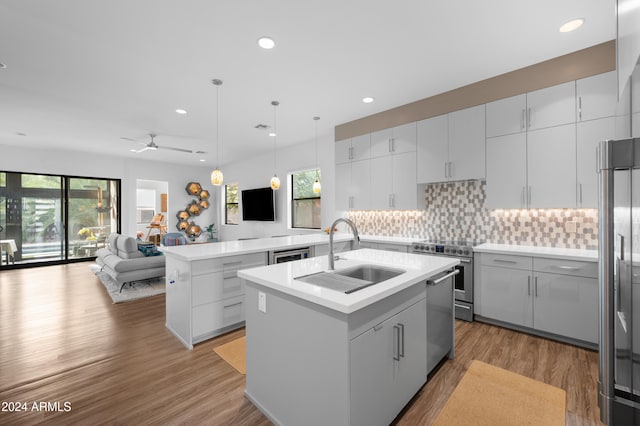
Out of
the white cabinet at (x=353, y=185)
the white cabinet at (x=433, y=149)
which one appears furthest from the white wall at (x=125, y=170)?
the white cabinet at (x=433, y=149)

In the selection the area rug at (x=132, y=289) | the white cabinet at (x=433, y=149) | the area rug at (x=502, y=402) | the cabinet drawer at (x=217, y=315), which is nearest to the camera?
the area rug at (x=502, y=402)

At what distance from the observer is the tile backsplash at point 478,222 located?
120 inches

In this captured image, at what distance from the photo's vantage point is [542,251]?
115 inches

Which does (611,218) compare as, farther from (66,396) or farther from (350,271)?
(66,396)

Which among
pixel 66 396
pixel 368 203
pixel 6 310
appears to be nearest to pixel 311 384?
pixel 66 396

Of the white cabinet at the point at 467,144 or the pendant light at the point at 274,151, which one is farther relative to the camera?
the pendant light at the point at 274,151

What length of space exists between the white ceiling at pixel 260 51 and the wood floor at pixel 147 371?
290cm

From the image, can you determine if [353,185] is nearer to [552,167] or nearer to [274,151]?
[552,167]

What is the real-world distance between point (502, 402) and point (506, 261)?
157 centimetres

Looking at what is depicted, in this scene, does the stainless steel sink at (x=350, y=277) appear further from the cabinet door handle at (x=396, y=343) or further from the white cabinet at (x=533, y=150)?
the white cabinet at (x=533, y=150)

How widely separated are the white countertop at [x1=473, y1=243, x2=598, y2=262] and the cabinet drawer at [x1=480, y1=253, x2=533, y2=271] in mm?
61

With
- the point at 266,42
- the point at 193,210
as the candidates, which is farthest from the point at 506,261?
the point at 193,210

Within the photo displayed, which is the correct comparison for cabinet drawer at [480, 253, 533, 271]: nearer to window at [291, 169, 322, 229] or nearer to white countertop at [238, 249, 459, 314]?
white countertop at [238, 249, 459, 314]

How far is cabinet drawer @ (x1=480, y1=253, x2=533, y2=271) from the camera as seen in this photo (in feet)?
9.63
